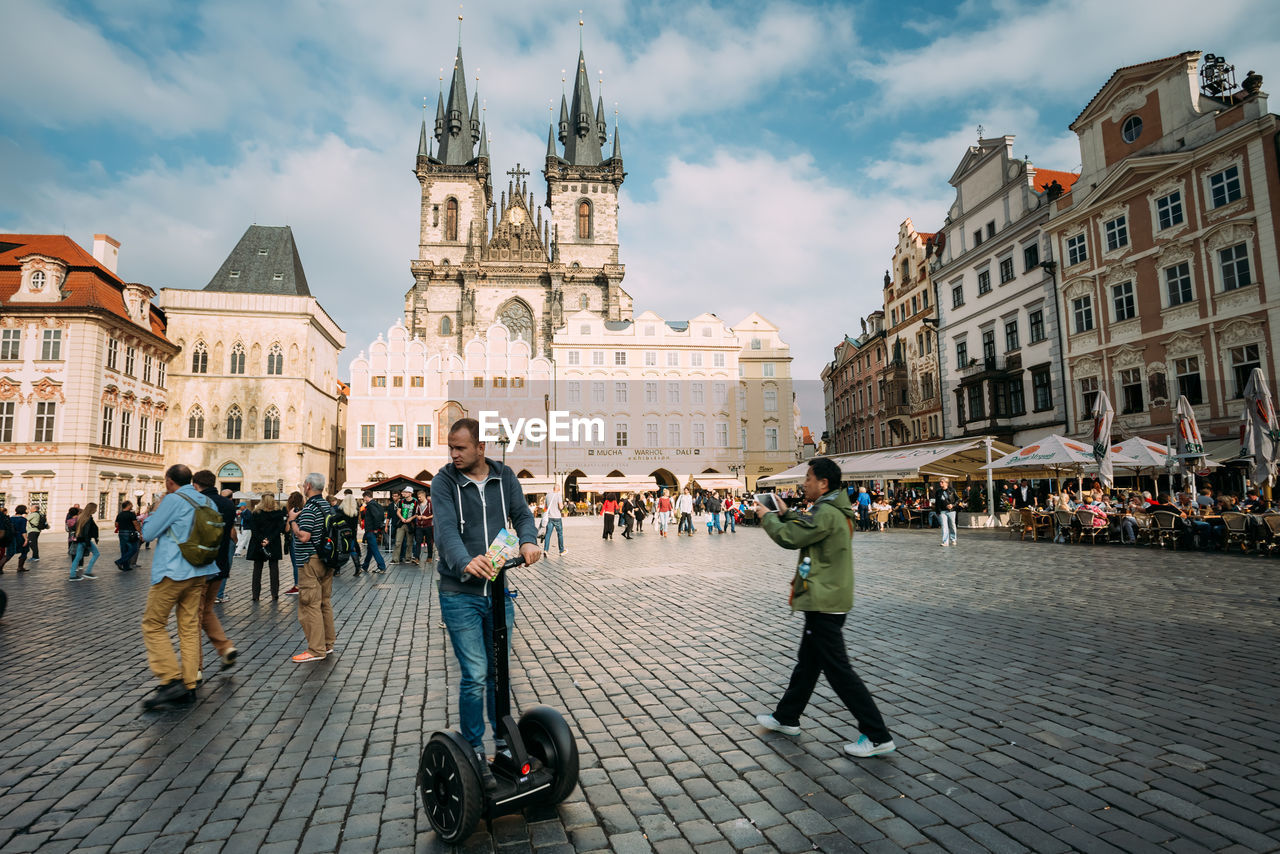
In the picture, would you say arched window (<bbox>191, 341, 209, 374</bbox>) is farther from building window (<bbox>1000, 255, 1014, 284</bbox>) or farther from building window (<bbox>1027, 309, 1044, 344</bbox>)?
building window (<bbox>1027, 309, 1044, 344</bbox>)

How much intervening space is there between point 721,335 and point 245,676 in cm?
4868

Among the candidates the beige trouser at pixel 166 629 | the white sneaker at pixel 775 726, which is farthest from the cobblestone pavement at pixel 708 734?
the beige trouser at pixel 166 629

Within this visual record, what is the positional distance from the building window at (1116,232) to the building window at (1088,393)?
4930 millimetres

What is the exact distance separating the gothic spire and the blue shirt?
225ft

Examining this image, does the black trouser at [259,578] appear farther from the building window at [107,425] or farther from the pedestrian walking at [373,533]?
the building window at [107,425]

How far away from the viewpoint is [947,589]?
32.4 feet

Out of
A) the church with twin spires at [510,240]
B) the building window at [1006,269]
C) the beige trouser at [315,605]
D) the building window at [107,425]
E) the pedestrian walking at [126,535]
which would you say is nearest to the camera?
the beige trouser at [315,605]

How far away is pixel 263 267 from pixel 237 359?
348 inches

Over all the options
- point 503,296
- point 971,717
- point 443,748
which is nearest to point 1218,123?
point 971,717

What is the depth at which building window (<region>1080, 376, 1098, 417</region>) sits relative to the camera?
1029 inches

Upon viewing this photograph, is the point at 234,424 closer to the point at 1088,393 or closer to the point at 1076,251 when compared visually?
the point at 1088,393

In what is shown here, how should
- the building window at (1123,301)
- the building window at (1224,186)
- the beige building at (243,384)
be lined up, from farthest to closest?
the beige building at (243,384) → the building window at (1123,301) → the building window at (1224,186)

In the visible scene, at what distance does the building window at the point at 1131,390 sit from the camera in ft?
79.8

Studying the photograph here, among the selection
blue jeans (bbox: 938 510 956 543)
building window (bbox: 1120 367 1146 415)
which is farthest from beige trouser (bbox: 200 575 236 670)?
building window (bbox: 1120 367 1146 415)
